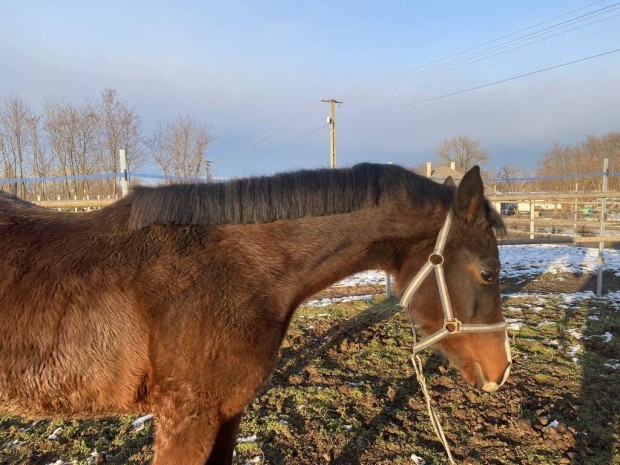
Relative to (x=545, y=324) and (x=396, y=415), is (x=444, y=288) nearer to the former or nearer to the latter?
(x=396, y=415)

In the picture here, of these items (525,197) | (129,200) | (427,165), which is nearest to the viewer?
(129,200)

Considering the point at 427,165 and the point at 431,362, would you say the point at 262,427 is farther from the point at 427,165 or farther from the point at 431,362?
the point at 427,165

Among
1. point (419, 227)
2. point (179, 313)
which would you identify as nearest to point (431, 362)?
point (419, 227)

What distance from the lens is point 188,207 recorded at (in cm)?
217

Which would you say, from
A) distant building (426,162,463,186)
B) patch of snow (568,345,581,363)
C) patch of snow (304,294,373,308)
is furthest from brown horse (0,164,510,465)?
patch of snow (304,294,373,308)

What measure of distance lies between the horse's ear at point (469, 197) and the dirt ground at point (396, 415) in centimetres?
216

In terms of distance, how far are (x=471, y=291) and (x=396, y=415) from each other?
2184 mm

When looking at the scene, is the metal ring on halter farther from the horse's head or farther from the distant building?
the distant building

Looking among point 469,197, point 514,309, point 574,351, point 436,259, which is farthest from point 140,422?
point 514,309

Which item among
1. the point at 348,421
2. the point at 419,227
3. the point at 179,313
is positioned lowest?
the point at 348,421

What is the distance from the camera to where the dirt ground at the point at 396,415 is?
3236 millimetres

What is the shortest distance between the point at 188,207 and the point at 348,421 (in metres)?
2.68

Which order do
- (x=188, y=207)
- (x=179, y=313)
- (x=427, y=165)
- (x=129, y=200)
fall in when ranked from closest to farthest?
(x=179, y=313) < (x=188, y=207) < (x=129, y=200) < (x=427, y=165)

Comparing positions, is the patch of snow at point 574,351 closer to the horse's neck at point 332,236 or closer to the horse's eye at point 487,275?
the horse's eye at point 487,275
